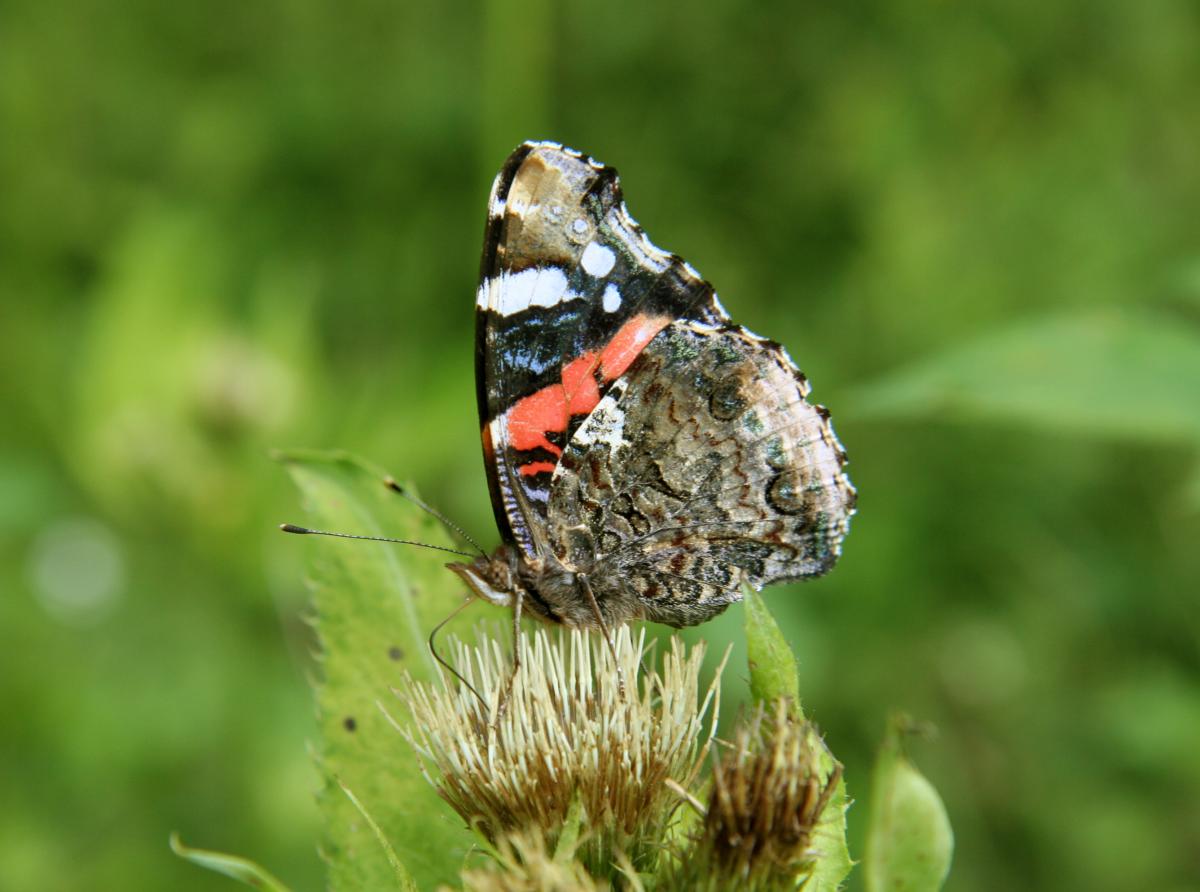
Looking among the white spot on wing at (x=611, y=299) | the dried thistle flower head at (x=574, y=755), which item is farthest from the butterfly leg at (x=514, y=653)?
the white spot on wing at (x=611, y=299)

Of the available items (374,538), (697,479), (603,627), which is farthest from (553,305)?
(603,627)

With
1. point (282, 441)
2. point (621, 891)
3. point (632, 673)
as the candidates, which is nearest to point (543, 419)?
point (632, 673)

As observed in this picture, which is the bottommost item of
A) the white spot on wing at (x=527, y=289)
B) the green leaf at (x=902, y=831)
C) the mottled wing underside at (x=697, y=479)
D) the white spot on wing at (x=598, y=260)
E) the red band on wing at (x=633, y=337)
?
the green leaf at (x=902, y=831)

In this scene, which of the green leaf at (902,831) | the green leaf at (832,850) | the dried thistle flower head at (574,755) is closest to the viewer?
the green leaf at (902,831)

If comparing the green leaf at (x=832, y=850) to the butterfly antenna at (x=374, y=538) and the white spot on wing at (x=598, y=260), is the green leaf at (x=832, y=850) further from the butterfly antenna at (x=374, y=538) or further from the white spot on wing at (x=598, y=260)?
the white spot on wing at (x=598, y=260)

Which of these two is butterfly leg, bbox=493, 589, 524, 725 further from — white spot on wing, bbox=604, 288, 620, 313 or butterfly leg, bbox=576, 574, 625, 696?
white spot on wing, bbox=604, 288, 620, 313

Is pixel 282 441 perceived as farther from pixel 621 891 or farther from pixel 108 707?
pixel 621 891

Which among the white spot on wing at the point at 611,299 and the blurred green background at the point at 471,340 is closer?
the white spot on wing at the point at 611,299
